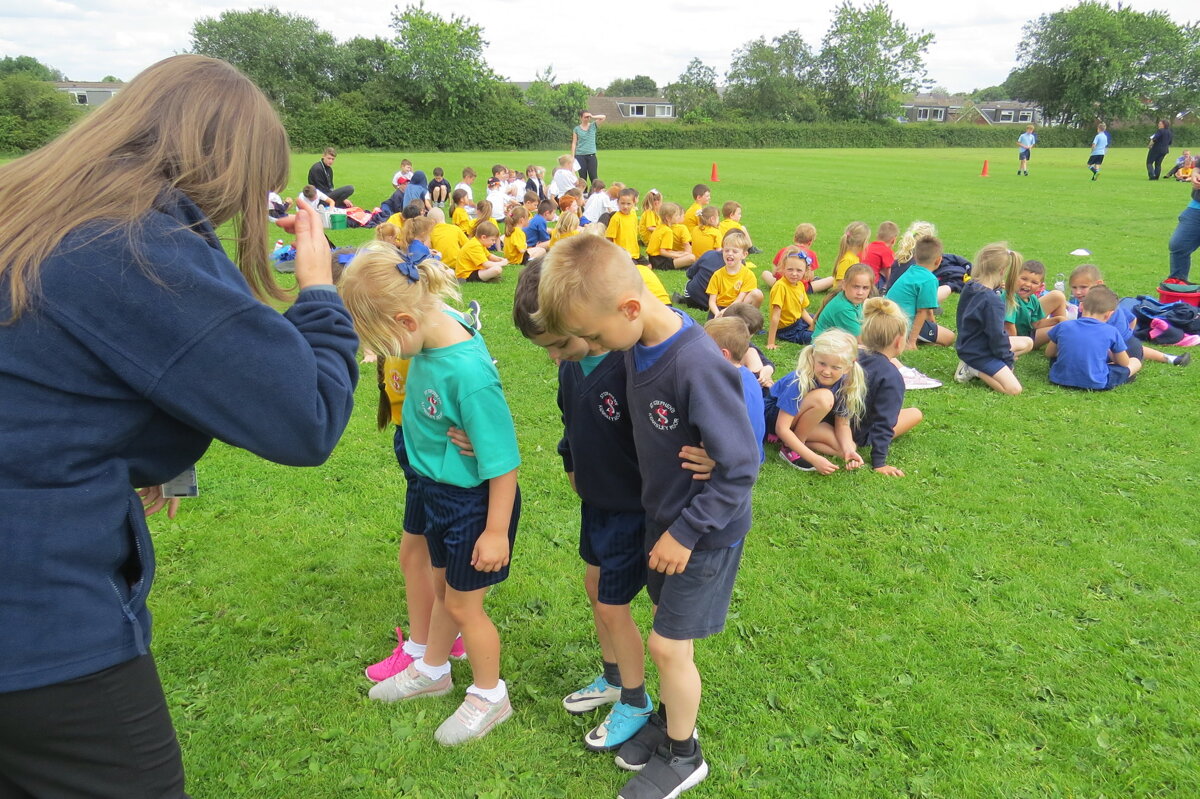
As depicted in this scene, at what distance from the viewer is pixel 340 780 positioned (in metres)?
2.90

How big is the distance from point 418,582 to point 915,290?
6701 millimetres

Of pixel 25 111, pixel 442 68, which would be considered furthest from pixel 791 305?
pixel 442 68

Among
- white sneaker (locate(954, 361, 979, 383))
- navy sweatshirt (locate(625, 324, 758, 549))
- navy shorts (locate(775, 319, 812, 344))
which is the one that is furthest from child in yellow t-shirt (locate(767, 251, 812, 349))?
navy sweatshirt (locate(625, 324, 758, 549))

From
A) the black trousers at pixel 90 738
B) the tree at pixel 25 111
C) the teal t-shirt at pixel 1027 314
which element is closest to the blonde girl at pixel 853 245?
the teal t-shirt at pixel 1027 314

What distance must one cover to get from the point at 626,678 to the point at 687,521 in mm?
995

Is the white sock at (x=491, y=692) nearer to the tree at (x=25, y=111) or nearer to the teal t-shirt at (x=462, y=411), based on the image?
the teal t-shirt at (x=462, y=411)

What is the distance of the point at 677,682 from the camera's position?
2693 mm

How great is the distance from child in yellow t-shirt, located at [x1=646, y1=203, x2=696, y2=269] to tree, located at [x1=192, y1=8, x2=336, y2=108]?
163ft

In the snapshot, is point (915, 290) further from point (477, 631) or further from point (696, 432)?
point (477, 631)

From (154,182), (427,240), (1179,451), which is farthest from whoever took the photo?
(427,240)

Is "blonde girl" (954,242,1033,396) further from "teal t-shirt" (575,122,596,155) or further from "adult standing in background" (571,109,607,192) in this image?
"teal t-shirt" (575,122,596,155)

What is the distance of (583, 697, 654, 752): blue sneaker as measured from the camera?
302 centimetres

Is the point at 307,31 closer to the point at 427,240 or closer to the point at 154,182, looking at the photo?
the point at 427,240

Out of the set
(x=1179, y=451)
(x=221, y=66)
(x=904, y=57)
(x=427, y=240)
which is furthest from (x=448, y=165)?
(x=904, y=57)
